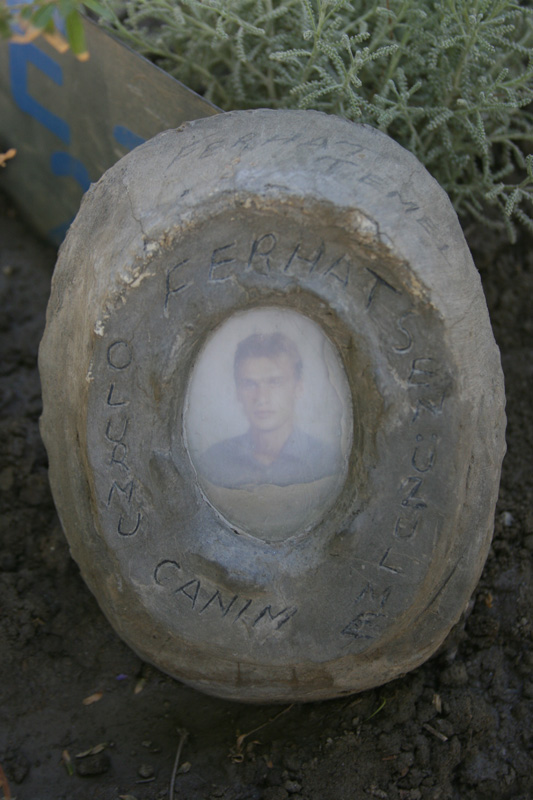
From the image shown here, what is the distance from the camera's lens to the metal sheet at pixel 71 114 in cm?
255

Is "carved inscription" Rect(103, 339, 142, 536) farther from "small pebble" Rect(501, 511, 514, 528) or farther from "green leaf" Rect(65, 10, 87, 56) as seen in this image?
"small pebble" Rect(501, 511, 514, 528)

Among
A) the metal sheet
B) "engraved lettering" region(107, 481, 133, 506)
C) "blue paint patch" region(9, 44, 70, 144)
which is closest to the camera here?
"engraved lettering" region(107, 481, 133, 506)

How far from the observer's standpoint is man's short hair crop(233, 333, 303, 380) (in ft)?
6.30

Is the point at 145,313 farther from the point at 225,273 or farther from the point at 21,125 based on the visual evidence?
the point at 21,125

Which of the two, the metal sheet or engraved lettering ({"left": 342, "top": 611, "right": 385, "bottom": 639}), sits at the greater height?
the metal sheet

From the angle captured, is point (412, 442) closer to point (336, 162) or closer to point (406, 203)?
point (406, 203)

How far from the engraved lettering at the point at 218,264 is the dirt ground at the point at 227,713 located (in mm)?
1111

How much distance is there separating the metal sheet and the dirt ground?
3.26ft

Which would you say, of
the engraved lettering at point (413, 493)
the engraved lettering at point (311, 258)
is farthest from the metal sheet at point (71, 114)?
the engraved lettering at point (413, 493)

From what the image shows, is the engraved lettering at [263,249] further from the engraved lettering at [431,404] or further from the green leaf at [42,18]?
the green leaf at [42,18]

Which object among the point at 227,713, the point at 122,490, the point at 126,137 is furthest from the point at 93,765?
the point at 126,137

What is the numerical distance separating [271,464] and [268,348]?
10.5 inches

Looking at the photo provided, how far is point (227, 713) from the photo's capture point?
7.41 ft

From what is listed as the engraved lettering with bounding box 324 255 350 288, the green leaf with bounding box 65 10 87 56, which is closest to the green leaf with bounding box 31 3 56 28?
the green leaf with bounding box 65 10 87 56
